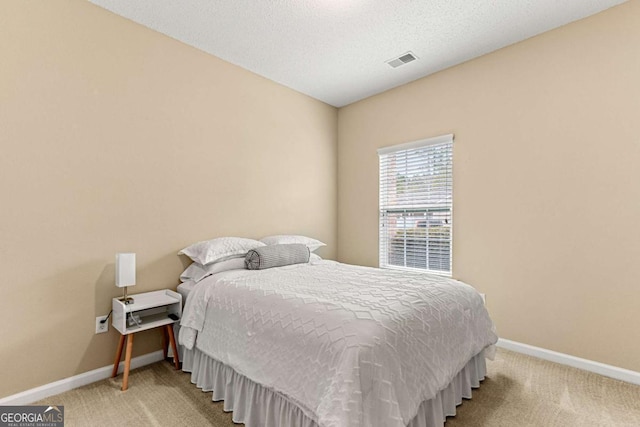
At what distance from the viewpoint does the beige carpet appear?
172cm

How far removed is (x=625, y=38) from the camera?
2.20m

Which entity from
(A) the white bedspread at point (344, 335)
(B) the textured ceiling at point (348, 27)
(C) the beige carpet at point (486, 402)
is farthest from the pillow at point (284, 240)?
(B) the textured ceiling at point (348, 27)

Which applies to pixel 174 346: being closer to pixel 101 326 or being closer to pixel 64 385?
pixel 101 326

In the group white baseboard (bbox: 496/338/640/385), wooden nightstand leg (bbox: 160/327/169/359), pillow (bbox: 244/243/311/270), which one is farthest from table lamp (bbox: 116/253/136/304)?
white baseboard (bbox: 496/338/640/385)

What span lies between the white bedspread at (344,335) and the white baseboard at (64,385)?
55 centimetres

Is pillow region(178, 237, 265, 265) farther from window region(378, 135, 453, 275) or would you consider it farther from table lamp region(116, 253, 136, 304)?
window region(378, 135, 453, 275)

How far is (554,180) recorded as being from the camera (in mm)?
2482

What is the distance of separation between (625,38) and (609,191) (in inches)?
44.2

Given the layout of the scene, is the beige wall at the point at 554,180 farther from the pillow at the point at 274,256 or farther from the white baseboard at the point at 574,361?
the pillow at the point at 274,256

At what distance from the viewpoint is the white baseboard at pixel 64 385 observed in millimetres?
1866

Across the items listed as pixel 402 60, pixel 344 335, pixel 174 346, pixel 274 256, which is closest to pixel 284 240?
pixel 274 256

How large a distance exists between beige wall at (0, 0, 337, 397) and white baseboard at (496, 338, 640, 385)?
271 cm

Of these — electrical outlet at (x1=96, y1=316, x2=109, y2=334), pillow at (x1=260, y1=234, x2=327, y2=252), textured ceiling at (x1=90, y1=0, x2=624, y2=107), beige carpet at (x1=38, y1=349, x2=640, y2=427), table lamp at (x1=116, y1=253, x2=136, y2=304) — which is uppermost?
textured ceiling at (x1=90, y1=0, x2=624, y2=107)

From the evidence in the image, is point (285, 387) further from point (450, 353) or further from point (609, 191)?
point (609, 191)
